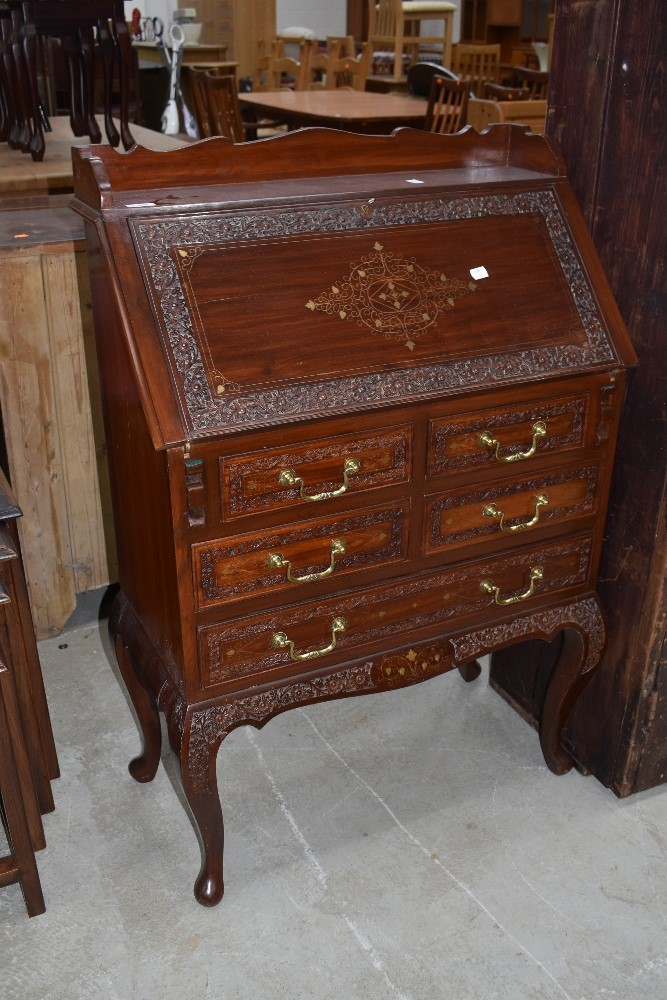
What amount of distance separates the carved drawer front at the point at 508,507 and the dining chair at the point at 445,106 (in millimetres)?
4289

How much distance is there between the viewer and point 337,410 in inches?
61.2

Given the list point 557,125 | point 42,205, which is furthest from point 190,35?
point 557,125

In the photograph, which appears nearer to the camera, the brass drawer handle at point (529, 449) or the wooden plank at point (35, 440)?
the brass drawer handle at point (529, 449)

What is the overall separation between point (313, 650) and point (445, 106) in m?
4.82

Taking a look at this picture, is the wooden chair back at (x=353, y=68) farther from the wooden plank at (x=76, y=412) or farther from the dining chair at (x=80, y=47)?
the wooden plank at (x=76, y=412)

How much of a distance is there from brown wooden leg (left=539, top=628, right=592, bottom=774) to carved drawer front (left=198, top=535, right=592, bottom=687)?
0.51 ft

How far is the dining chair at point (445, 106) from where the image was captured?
5.60 meters

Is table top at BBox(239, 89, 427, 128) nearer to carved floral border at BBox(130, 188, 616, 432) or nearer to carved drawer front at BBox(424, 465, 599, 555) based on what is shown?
carved floral border at BBox(130, 188, 616, 432)

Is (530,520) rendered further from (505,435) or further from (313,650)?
(313,650)

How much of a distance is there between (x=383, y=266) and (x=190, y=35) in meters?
7.83

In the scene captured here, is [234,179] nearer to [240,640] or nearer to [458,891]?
[240,640]

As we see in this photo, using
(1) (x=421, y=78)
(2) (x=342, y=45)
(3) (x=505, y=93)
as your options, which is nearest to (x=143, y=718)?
(3) (x=505, y=93)

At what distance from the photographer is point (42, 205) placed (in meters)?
3.02

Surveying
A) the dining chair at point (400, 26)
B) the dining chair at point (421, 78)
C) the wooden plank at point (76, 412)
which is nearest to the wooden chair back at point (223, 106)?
the dining chair at point (421, 78)
